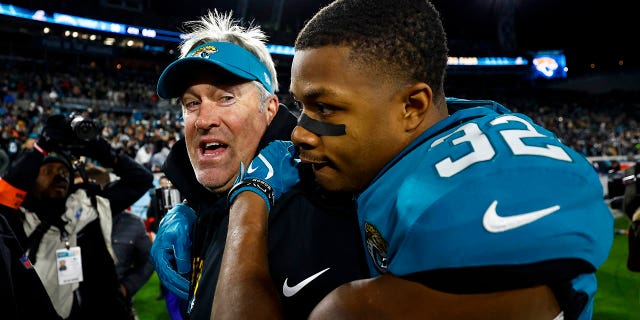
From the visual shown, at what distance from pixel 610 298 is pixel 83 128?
5.84 meters

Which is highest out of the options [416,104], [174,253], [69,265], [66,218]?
[416,104]

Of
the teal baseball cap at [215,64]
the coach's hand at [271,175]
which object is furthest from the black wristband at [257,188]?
the teal baseball cap at [215,64]

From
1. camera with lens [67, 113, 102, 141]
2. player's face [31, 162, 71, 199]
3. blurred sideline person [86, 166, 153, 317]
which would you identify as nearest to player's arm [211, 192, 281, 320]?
camera with lens [67, 113, 102, 141]

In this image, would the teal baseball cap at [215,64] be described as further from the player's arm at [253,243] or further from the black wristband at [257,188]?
the black wristband at [257,188]

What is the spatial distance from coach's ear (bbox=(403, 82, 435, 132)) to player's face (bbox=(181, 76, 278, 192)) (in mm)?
710

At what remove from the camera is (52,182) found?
3145mm

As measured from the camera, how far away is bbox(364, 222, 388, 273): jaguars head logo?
0.79 meters

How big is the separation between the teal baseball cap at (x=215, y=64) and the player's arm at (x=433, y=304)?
0.97m

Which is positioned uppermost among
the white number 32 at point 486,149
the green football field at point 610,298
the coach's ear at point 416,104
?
the coach's ear at point 416,104

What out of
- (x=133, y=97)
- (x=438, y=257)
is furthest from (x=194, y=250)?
(x=133, y=97)

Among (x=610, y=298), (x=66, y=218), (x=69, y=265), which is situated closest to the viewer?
(x=69, y=265)

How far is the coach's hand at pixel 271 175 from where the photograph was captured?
3.78ft

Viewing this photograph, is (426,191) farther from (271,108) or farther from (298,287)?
(271,108)

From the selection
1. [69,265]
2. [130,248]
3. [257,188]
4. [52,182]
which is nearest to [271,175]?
[257,188]
